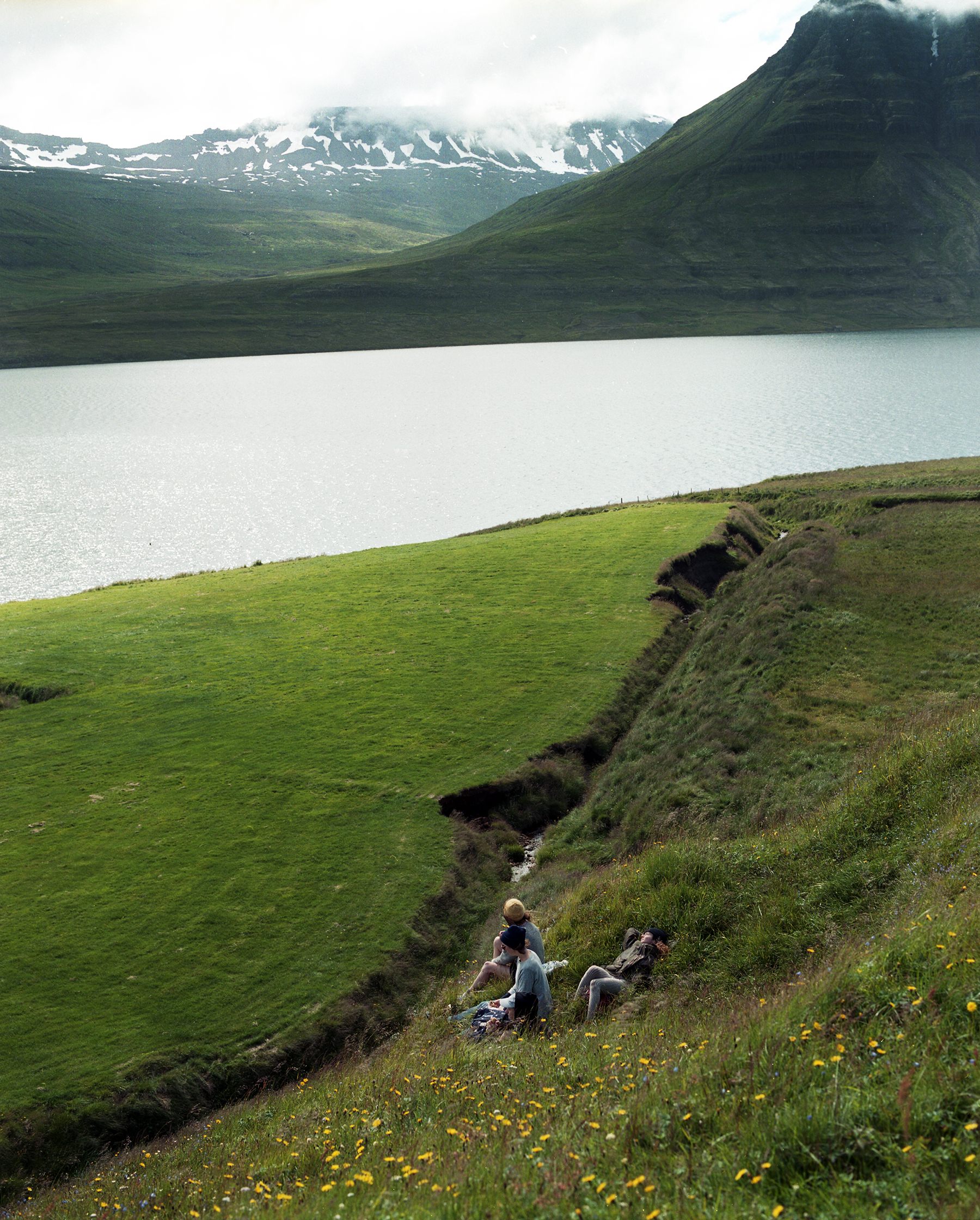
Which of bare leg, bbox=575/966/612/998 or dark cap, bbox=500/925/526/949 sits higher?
dark cap, bbox=500/925/526/949

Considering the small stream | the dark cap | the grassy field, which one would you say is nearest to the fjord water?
the grassy field

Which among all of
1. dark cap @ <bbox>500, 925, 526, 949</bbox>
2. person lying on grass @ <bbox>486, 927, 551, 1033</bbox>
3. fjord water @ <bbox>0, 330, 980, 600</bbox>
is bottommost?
person lying on grass @ <bbox>486, 927, 551, 1033</bbox>

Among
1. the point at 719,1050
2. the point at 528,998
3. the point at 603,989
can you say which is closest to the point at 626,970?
the point at 603,989

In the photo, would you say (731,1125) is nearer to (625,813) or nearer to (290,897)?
(290,897)

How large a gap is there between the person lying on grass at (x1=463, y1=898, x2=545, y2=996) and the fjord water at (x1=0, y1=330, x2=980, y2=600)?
5639 cm

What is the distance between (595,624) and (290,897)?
2253 cm

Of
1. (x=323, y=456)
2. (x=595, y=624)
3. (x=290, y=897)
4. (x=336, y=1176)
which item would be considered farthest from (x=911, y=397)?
(x=336, y=1176)

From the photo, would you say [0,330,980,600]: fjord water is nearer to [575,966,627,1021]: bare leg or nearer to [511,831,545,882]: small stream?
[511,831,545,882]: small stream

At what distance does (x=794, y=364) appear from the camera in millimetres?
180500

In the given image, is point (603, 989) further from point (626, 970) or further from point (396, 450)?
point (396, 450)

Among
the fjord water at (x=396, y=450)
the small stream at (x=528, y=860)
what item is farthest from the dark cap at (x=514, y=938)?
the fjord water at (x=396, y=450)

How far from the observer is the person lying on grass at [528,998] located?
46.9 feet

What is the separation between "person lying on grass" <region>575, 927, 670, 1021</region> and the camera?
1411 centimetres

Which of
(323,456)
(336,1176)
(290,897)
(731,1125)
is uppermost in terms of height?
(323,456)
